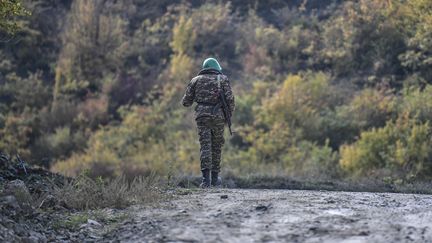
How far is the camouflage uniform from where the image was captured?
37.0 feet

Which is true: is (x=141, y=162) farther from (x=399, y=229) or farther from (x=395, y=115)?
(x=399, y=229)

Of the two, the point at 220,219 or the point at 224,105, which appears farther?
the point at 224,105

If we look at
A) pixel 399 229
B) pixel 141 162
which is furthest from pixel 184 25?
pixel 399 229

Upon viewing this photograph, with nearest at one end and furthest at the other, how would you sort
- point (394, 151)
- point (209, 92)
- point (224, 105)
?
point (209, 92), point (224, 105), point (394, 151)

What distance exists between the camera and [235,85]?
27.7 metres

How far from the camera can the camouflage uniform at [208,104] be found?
11266 mm

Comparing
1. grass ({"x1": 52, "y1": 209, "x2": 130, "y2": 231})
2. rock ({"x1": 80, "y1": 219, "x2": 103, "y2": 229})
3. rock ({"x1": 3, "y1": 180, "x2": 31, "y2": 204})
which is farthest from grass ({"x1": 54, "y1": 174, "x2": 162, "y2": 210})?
rock ({"x1": 80, "y1": 219, "x2": 103, "y2": 229})

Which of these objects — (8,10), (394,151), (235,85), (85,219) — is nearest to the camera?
(85,219)

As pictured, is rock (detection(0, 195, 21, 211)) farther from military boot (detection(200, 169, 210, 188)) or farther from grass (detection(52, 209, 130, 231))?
military boot (detection(200, 169, 210, 188))

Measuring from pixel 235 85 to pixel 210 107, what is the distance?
1642 centimetres

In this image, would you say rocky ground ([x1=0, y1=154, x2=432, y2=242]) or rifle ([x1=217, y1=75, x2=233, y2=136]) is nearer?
rocky ground ([x1=0, y1=154, x2=432, y2=242])

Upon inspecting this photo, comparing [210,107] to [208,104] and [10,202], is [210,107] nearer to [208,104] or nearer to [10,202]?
[208,104]

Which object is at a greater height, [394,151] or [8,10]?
[8,10]

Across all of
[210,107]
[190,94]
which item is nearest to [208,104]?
[210,107]
